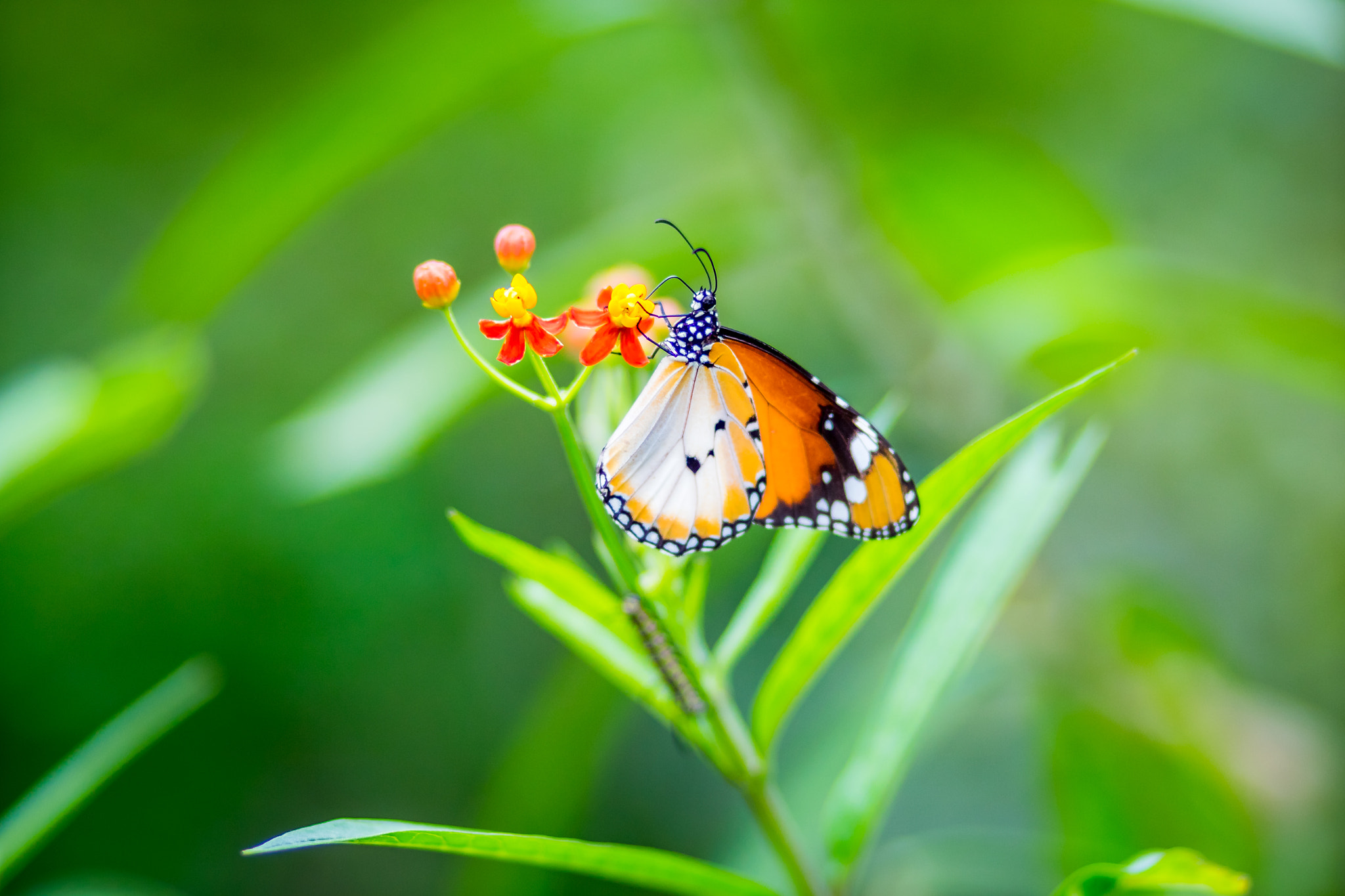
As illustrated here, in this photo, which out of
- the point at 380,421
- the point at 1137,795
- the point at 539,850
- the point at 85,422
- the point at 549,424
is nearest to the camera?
the point at 539,850

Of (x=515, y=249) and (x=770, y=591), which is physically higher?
(x=515, y=249)

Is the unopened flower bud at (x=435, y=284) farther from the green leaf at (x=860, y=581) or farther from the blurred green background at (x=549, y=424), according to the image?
the blurred green background at (x=549, y=424)

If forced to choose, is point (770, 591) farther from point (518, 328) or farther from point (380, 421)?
point (380, 421)

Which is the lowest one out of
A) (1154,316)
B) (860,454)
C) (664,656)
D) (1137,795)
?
(1137,795)

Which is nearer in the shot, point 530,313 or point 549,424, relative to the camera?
point 530,313

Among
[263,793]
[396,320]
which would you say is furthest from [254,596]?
[396,320]

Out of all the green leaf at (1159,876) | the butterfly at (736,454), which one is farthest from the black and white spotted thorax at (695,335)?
the green leaf at (1159,876)

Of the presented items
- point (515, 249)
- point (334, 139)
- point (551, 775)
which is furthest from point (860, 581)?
point (551, 775)
